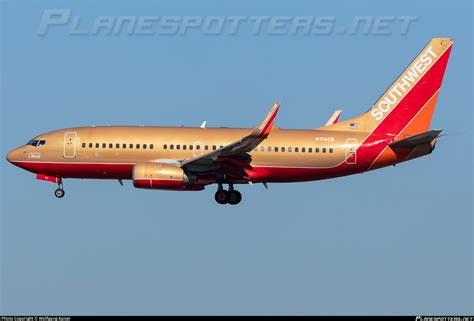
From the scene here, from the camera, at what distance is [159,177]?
70250 millimetres

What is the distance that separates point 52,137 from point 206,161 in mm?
10909

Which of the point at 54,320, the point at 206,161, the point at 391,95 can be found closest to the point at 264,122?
the point at 206,161

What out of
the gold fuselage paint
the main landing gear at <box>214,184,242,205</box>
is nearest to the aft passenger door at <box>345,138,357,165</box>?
the gold fuselage paint

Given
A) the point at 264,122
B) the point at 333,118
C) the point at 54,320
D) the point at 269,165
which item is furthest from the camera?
the point at 333,118

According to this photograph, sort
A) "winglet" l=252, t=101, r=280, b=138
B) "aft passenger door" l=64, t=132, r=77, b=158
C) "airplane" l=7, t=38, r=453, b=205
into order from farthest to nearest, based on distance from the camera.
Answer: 1. "aft passenger door" l=64, t=132, r=77, b=158
2. "airplane" l=7, t=38, r=453, b=205
3. "winglet" l=252, t=101, r=280, b=138

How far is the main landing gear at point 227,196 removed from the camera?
7319 centimetres

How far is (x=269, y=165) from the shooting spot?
72.8m

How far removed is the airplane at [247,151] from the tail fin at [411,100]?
0.07m

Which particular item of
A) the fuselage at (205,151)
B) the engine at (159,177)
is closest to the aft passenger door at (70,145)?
the fuselage at (205,151)

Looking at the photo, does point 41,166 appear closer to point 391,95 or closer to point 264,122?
point 264,122

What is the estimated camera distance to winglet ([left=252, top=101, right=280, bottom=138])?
218 feet

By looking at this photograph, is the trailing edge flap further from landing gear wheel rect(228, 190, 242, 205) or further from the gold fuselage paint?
landing gear wheel rect(228, 190, 242, 205)

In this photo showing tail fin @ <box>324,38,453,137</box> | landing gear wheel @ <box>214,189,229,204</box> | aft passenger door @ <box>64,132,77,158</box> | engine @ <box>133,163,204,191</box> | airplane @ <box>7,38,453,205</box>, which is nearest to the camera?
engine @ <box>133,163,204,191</box>

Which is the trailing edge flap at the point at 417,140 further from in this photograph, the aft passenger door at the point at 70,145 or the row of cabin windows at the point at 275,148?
the aft passenger door at the point at 70,145
